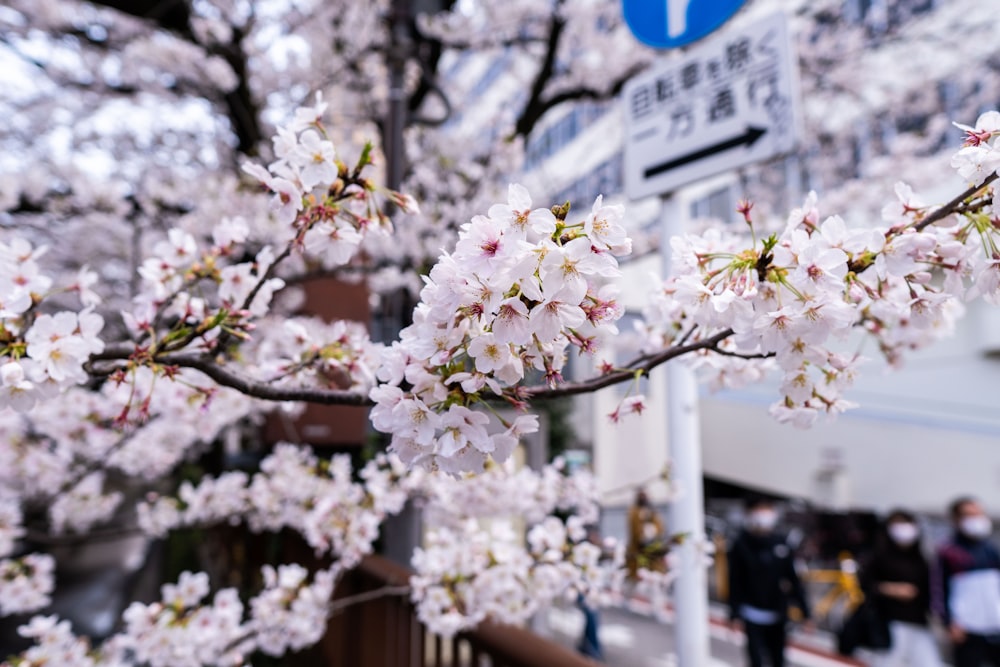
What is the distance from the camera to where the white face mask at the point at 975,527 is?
4.08m

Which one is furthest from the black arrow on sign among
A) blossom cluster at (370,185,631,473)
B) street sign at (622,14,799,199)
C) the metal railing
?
the metal railing

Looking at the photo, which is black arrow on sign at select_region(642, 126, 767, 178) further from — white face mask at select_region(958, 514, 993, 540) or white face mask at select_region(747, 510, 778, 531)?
white face mask at select_region(958, 514, 993, 540)

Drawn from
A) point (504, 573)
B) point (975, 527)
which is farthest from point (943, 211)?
point (975, 527)

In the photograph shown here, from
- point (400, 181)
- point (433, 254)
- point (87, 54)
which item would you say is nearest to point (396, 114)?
point (400, 181)

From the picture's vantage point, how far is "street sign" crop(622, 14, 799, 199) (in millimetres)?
1771

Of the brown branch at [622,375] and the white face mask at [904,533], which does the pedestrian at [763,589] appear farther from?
the brown branch at [622,375]

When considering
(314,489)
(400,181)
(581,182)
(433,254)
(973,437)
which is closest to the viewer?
(314,489)

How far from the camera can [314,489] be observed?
2697mm

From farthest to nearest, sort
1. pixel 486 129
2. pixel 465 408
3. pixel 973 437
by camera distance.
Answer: pixel 973 437 < pixel 486 129 < pixel 465 408

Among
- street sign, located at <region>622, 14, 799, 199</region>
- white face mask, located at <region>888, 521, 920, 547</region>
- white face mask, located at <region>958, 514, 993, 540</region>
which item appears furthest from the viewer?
white face mask, located at <region>888, 521, 920, 547</region>

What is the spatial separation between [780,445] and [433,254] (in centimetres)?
574

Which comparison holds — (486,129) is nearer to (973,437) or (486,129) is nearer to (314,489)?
(314,489)

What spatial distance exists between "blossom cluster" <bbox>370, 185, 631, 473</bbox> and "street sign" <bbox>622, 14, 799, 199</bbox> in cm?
122

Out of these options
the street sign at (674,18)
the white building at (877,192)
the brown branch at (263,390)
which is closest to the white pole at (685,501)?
the street sign at (674,18)
